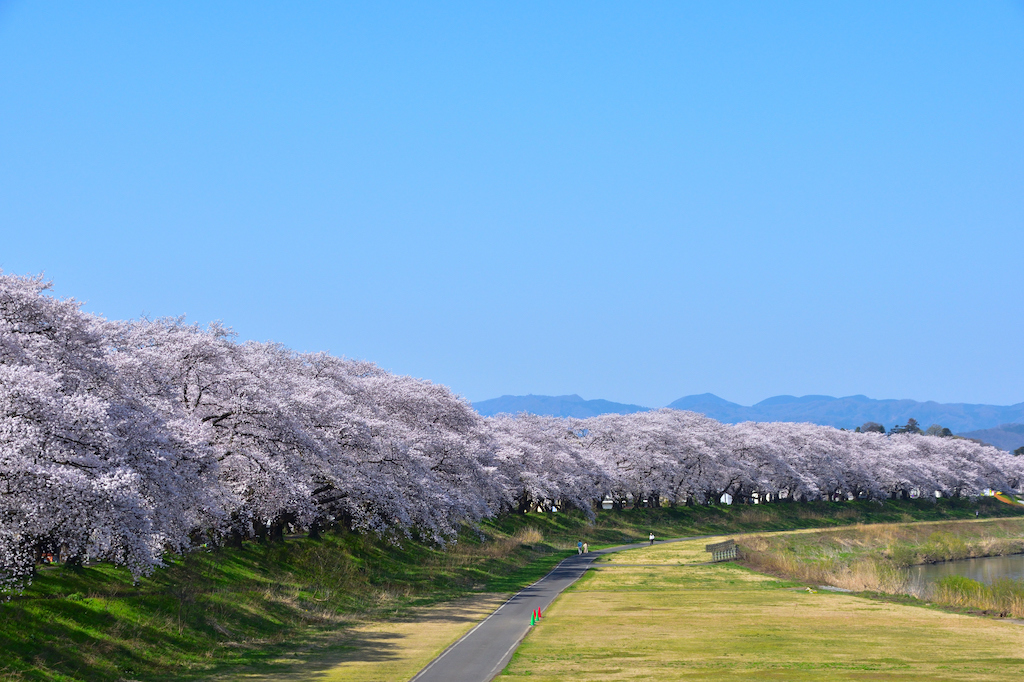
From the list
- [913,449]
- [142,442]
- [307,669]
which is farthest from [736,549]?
[913,449]

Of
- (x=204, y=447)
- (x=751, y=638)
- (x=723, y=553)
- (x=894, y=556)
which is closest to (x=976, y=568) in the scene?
(x=894, y=556)

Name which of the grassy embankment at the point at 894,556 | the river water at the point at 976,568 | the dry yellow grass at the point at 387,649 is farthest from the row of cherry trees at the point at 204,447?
the river water at the point at 976,568

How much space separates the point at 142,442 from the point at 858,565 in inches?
1835

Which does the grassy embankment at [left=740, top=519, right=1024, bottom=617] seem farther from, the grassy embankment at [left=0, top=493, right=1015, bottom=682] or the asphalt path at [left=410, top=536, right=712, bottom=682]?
the grassy embankment at [left=0, top=493, right=1015, bottom=682]

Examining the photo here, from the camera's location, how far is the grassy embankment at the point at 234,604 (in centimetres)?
2477

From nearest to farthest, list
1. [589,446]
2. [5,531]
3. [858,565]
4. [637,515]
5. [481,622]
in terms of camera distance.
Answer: [5,531] → [481,622] → [858,565] → [637,515] → [589,446]

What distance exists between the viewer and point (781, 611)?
4156 centimetres

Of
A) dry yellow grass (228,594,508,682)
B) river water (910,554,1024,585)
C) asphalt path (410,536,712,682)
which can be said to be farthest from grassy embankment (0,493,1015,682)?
river water (910,554,1024,585)

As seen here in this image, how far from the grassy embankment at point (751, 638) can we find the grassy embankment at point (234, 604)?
6538 mm

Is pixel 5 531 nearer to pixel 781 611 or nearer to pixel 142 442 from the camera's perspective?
pixel 142 442

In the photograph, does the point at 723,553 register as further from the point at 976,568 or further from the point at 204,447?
the point at 204,447

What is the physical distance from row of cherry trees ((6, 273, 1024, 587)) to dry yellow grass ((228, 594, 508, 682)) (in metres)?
5.52

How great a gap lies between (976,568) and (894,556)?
250 inches

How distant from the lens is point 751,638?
110 feet
